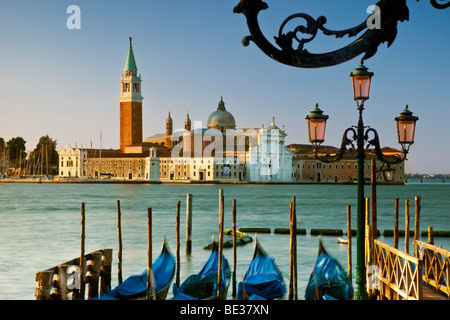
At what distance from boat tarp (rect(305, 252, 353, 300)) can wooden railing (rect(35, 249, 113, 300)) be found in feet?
6.38

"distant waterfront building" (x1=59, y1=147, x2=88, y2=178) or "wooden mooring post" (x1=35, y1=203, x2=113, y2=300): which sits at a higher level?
"distant waterfront building" (x1=59, y1=147, x2=88, y2=178)

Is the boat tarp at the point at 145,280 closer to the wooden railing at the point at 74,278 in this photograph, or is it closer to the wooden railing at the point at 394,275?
the wooden railing at the point at 74,278

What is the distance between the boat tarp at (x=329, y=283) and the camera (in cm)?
516

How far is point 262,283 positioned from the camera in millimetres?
5414

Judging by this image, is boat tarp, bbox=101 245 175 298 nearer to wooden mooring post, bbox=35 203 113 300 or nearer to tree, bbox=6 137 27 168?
wooden mooring post, bbox=35 203 113 300

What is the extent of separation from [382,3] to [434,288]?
301 cm

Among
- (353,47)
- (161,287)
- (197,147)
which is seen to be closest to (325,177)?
(197,147)

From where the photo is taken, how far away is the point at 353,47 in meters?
1.86

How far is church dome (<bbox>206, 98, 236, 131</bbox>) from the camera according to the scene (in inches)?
2074

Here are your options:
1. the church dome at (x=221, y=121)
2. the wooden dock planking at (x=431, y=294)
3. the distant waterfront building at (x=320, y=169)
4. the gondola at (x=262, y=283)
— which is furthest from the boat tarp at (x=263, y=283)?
the distant waterfront building at (x=320, y=169)

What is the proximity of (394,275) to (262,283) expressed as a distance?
147 centimetres

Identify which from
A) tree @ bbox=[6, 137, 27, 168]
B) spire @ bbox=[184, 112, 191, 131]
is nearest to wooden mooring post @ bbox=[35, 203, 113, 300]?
spire @ bbox=[184, 112, 191, 131]

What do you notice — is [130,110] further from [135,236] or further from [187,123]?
[135,236]

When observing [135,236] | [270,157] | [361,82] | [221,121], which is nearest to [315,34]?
[361,82]
